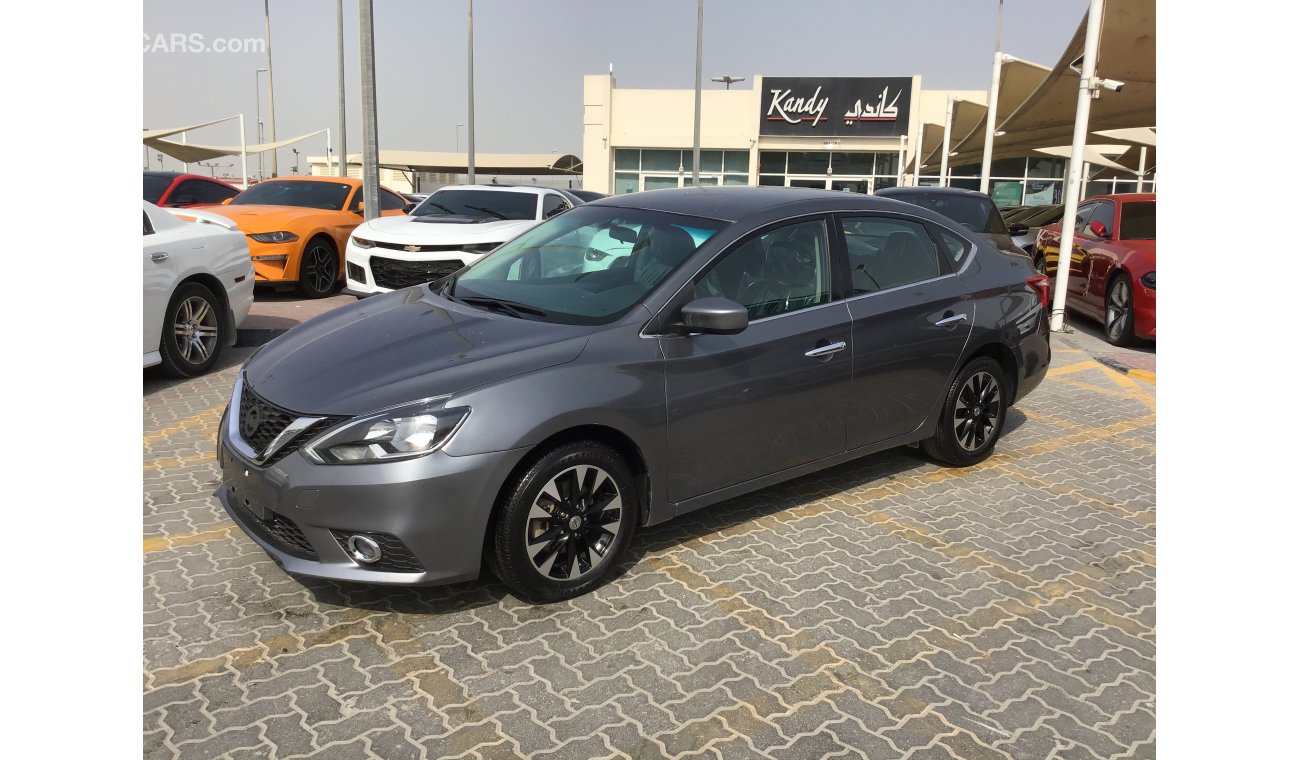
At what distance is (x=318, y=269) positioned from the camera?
11805 millimetres

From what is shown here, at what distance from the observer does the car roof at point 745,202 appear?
15.0 ft

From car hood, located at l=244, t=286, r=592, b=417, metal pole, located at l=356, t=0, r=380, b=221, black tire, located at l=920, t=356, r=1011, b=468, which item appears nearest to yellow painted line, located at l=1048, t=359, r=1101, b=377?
black tire, located at l=920, t=356, r=1011, b=468

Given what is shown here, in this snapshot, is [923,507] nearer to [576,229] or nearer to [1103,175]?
[576,229]

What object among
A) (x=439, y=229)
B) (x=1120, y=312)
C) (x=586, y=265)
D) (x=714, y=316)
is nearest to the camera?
(x=714, y=316)

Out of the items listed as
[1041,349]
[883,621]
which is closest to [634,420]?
[883,621]

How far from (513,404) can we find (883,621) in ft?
5.61

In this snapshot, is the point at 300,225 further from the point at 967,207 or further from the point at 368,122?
the point at 967,207

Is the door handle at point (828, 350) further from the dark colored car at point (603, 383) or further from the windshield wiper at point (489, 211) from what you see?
the windshield wiper at point (489, 211)

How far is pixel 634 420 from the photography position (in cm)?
381

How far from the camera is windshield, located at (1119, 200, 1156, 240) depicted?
11065mm

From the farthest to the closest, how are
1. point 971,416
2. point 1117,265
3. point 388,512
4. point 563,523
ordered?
point 1117,265 → point 971,416 → point 563,523 → point 388,512

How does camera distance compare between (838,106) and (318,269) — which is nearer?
(318,269)

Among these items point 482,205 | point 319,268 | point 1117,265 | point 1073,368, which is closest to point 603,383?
point 1073,368

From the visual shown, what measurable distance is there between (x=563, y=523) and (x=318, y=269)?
9.16 meters
